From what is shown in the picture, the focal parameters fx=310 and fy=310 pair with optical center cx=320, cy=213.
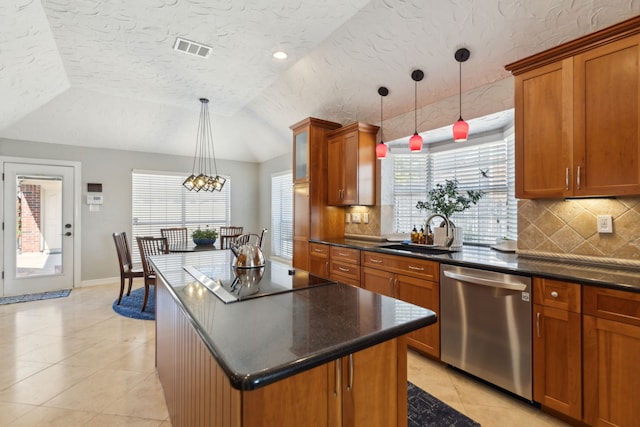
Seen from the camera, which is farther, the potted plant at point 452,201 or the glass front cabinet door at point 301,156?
the glass front cabinet door at point 301,156

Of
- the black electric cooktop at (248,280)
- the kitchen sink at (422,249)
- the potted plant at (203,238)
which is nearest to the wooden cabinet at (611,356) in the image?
the kitchen sink at (422,249)

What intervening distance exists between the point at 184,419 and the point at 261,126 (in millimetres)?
4744

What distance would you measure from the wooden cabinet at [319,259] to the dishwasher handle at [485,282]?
1.63m

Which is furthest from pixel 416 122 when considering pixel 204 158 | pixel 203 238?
pixel 204 158

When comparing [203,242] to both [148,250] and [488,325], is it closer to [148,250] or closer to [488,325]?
[148,250]

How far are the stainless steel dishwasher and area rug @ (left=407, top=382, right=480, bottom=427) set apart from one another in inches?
16.0

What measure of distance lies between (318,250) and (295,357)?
3145mm

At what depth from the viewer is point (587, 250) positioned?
2.30 metres

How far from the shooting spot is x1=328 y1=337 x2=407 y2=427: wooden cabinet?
3.65 ft

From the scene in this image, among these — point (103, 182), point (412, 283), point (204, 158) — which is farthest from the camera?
point (204, 158)

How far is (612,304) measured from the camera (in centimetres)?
171

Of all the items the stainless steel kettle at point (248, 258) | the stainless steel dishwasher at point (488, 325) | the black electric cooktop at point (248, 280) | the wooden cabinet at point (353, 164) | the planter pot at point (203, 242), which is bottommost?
the stainless steel dishwasher at point (488, 325)

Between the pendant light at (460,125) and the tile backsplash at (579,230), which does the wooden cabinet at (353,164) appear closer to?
the pendant light at (460,125)

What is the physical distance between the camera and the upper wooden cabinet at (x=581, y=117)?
1829 millimetres
